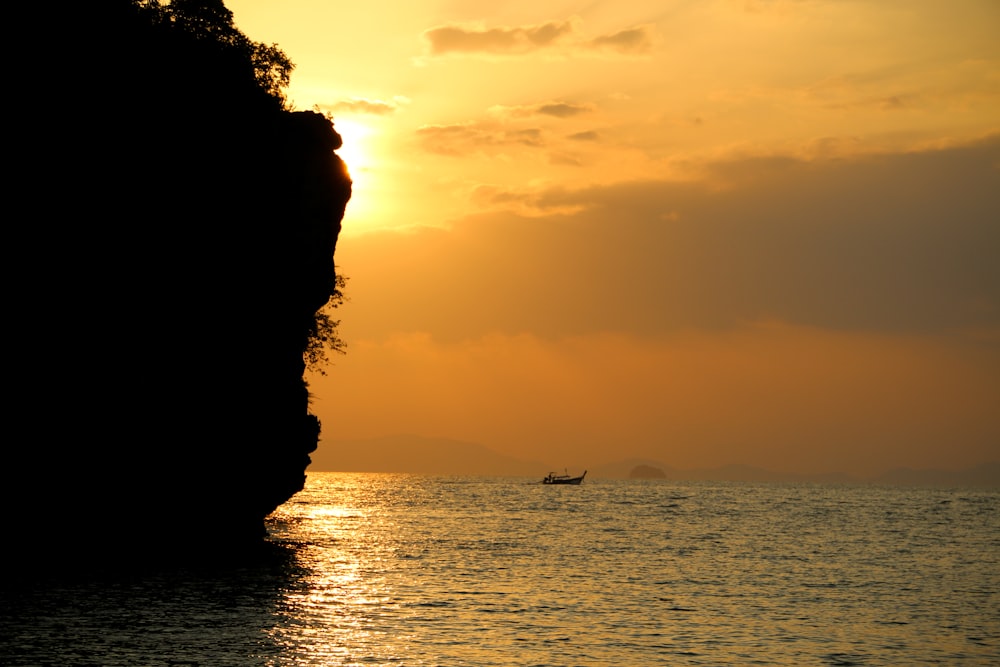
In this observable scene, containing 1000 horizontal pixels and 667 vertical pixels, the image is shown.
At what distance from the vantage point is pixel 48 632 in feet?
90.2

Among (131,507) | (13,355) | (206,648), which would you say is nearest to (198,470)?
(131,507)

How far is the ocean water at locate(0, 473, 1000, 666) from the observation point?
27094mm

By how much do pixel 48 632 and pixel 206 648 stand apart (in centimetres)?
487

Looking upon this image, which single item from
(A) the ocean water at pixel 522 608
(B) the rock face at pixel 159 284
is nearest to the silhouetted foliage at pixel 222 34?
(B) the rock face at pixel 159 284

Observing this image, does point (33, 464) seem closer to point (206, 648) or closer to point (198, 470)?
point (198, 470)

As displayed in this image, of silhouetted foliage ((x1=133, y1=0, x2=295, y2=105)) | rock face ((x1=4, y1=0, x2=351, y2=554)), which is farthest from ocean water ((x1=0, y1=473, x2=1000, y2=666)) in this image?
silhouetted foliage ((x1=133, y1=0, x2=295, y2=105))

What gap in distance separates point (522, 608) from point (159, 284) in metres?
23.5

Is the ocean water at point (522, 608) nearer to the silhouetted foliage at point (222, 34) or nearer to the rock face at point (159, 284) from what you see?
the rock face at point (159, 284)

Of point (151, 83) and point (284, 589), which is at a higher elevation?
point (151, 83)

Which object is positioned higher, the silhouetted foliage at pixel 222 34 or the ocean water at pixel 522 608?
the silhouetted foliage at pixel 222 34

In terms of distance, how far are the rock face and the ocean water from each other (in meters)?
5.27

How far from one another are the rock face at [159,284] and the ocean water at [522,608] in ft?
17.3

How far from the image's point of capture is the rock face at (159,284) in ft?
138

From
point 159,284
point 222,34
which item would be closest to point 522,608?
point 159,284
